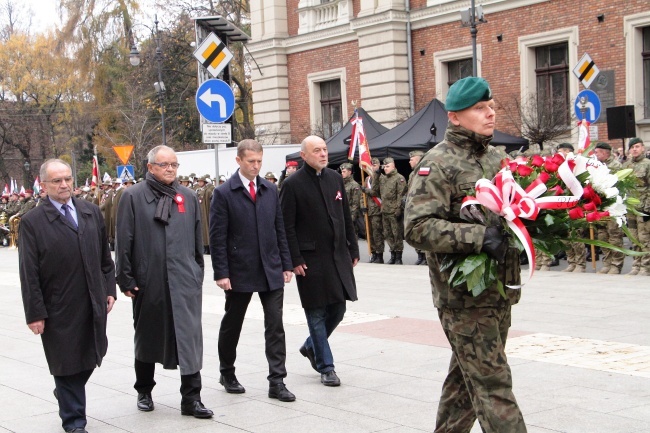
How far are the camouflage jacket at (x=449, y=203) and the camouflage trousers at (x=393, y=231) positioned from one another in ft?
47.6

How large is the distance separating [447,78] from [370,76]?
8.88ft

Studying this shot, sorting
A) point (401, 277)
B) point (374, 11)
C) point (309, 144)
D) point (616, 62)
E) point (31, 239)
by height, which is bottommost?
point (401, 277)

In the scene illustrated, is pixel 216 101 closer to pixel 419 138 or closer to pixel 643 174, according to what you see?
pixel 643 174

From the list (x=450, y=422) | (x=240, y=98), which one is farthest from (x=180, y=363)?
(x=240, y=98)

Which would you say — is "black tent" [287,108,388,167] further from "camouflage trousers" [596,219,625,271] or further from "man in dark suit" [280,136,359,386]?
"man in dark suit" [280,136,359,386]

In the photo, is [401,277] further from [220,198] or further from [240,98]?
[240,98]

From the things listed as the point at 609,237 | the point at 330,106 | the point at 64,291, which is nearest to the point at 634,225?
the point at 609,237

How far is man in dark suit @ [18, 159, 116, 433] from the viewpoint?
7078 millimetres

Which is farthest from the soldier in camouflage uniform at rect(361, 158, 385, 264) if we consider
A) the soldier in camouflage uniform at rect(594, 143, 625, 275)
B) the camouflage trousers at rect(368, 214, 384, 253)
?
the soldier in camouflage uniform at rect(594, 143, 625, 275)

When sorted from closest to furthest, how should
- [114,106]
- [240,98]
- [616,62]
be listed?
1. [616,62]
2. [240,98]
3. [114,106]

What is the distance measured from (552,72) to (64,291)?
74.8ft

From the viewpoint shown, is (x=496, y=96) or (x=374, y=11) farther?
(x=374, y=11)

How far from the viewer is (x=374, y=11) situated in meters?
32.1

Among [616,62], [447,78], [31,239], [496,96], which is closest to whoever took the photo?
[31,239]
